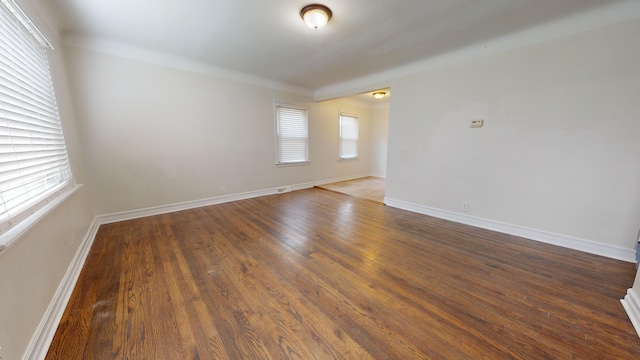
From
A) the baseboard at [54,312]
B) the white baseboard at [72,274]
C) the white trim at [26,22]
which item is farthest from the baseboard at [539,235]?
the white trim at [26,22]

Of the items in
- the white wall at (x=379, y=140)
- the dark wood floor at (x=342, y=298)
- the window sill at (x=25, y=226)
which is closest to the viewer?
the window sill at (x=25, y=226)

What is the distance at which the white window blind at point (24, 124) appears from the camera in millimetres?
1257

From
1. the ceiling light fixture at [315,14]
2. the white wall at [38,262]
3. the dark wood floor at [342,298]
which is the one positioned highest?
the ceiling light fixture at [315,14]

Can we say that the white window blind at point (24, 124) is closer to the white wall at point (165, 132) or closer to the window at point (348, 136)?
the white wall at point (165, 132)

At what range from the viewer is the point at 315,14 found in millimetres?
2180

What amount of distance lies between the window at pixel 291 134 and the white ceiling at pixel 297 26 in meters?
1.56

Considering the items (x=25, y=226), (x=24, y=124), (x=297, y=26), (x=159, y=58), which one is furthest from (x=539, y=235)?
(x=159, y=58)

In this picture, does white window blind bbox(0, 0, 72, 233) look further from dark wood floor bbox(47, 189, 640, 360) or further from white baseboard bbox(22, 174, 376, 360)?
dark wood floor bbox(47, 189, 640, 360)

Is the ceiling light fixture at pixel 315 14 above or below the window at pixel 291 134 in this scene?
above

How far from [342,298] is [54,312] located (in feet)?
6.46

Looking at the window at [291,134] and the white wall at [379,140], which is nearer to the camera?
the window at [291,134]

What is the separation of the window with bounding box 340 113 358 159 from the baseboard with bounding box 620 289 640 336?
5.44 meters

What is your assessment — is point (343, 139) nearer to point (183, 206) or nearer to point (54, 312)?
point (183, 206)

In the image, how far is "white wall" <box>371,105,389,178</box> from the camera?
23.5 ft
